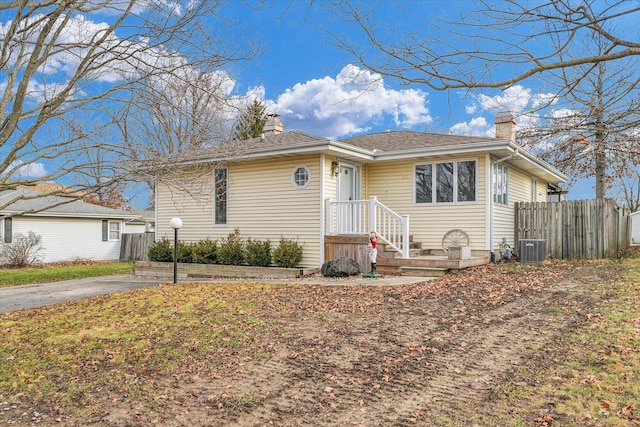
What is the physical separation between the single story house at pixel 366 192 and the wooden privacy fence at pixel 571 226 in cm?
56

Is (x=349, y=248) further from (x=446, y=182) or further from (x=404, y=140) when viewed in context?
(x=404, y=140)

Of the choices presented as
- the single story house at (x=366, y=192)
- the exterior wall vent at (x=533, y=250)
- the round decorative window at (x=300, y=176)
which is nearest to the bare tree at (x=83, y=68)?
the single story house at (x=366, y=192)

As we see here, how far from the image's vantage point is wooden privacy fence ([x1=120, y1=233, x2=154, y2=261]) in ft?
78.3

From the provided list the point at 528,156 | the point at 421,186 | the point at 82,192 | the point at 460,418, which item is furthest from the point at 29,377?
the point at 528,156

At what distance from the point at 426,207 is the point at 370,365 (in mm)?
9292

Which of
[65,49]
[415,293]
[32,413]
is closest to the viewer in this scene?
[32,413]

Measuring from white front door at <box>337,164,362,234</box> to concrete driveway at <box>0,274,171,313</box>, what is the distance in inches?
209

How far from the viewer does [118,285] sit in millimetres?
12742

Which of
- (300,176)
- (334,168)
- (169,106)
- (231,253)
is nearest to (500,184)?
(334,168)

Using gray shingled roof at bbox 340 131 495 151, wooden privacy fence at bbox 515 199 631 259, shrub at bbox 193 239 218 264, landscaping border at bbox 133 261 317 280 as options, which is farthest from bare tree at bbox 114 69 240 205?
wooden privacy fence at bbox 515 199 631 259

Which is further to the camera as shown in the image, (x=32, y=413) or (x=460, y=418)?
(x=32, y=413)

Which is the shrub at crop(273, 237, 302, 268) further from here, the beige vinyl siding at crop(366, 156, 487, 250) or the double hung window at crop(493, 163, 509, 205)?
the double hung window at crop(493, 163, 509, 205)

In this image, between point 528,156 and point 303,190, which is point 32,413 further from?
point 528,156

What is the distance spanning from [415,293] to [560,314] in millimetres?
2456
